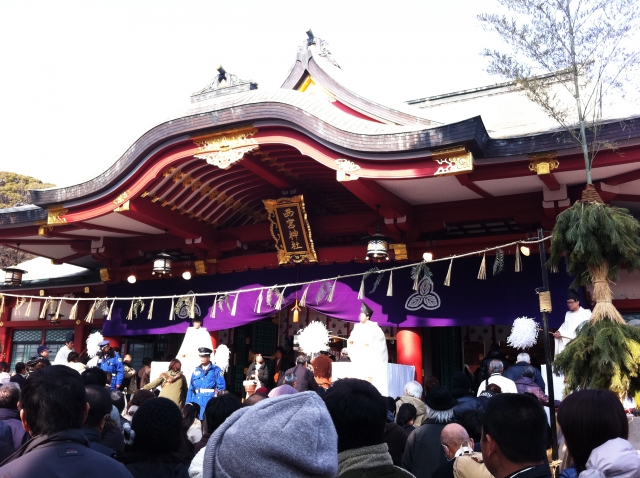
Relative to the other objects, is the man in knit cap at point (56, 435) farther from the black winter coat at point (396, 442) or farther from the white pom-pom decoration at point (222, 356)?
the white pom-pom decoration at point (222, 356)

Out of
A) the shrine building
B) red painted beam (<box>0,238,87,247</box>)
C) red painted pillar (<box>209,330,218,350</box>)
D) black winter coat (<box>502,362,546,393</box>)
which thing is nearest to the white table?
the shrine building

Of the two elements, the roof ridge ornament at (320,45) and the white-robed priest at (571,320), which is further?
the roof ridge ornament at (320,45)

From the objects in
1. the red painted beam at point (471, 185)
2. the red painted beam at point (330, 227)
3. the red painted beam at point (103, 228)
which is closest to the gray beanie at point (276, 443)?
the red painted beam at point (471, 185)

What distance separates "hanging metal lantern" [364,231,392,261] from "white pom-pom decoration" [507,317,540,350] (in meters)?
2.49

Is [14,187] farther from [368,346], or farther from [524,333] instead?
[524,333]

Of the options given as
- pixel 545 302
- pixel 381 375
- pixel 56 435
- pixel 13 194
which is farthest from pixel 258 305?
pixel 13 194

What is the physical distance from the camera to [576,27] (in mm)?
5551

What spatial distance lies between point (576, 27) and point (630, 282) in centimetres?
537

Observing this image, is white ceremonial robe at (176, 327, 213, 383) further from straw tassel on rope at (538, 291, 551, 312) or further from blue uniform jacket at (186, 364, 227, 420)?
straw tassel on rope at (538, 291, 551, 312)

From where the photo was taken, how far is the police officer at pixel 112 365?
11.0 m

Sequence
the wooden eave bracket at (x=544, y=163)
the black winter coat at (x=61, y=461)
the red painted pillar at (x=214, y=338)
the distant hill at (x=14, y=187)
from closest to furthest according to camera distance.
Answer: the black winter coat at (x=61, y=461)
the wooden eave bracket at (x=544, y=163)
the red painted pillar at (x=214, y=338)
the distant hill at (x=14, y=187)

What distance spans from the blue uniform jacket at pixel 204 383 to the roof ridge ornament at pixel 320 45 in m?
7.55

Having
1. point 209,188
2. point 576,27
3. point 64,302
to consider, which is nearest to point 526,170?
point 576,27

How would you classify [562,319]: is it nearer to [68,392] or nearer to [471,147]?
[471,147]
